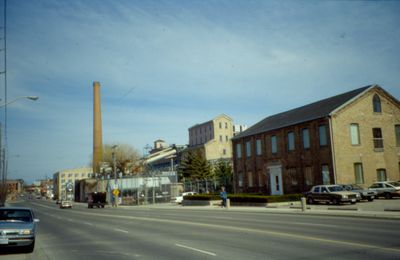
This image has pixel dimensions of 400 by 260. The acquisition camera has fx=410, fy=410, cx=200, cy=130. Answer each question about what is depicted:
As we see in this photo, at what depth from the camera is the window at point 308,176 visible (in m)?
40.1

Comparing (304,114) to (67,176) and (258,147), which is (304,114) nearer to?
(258,147)

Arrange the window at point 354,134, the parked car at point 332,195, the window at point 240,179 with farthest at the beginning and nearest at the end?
1. the window at point 240,179
2. the window at point 354,134
3. the parked car at point 332,195

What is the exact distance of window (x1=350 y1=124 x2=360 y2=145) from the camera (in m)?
38.9

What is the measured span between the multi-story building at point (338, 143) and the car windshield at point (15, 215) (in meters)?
28.9

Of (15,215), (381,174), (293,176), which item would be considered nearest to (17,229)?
(15,215)

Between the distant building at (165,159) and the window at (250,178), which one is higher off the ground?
the distant building at (165,159)

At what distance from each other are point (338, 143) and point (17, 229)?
3084cm

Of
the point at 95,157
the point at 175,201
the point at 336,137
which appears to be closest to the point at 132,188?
the point at 95,157

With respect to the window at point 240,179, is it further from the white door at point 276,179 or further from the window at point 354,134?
the window at point 354,134

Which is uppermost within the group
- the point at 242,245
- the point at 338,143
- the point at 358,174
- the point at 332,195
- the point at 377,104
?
the point at 377,104

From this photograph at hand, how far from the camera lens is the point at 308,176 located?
4053 centimetres

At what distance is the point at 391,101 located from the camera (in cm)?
4144

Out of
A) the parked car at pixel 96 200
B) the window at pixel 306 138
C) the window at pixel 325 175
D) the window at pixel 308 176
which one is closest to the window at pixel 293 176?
the window at pixel 308 176

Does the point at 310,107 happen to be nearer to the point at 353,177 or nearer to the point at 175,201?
the point at 353,177
